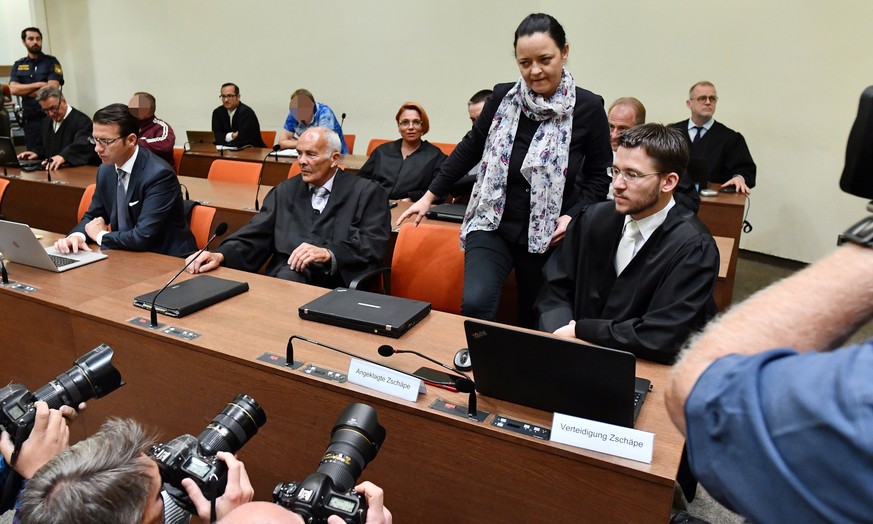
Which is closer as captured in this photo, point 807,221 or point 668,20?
point 807,221

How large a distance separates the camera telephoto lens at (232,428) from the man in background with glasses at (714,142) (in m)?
4.58

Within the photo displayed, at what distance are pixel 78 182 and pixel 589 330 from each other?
430cm

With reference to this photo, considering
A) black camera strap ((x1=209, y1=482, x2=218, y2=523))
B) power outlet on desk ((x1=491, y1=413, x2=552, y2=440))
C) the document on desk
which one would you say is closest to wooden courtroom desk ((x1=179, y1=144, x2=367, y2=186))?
the document on desk

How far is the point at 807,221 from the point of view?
519 cm

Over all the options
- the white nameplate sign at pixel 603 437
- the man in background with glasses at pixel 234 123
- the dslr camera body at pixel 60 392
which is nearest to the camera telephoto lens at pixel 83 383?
the dslr camera body at pixel 60 392

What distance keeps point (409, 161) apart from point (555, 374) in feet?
11.5

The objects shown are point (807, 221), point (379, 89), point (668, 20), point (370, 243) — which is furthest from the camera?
point (379, 89)

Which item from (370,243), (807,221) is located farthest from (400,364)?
(807,221)

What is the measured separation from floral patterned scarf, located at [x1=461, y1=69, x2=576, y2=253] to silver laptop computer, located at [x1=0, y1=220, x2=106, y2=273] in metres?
1.70

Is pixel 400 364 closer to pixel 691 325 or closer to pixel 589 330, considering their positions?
pixel 589 330

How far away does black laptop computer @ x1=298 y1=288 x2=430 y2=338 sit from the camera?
1840 mm

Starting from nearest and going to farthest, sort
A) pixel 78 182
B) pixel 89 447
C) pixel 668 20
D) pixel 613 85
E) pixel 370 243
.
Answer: pixel 89 447, pixel 370 243, pixel 78 182, pixel 668 20, pixel 613 85

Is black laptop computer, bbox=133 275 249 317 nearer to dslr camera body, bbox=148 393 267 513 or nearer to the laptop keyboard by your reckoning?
the laptop keyboard

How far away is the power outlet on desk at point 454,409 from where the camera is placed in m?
1.38
